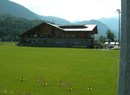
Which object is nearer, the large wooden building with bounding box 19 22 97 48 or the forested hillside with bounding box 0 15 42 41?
the large wooden building with bounding box 19 22 97 48

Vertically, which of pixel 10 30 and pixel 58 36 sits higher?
pixel 10 30

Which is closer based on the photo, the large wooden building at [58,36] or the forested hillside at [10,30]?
the large wooden building at [58,36]

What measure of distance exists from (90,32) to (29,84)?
9108cm

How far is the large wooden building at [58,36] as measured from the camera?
10669 cm

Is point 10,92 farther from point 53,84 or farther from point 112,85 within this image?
point 112,85

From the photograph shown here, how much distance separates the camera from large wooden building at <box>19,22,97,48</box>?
350ft

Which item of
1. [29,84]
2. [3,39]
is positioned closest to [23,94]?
[29,84]

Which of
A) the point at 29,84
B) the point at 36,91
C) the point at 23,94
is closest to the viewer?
the point at 23,94

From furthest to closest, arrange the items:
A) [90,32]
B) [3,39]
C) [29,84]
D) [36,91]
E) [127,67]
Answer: [3,39]
[90,32]
[29,84]
[36,91]
[127,67]

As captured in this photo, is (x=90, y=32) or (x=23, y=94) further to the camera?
(x=90, y=32)

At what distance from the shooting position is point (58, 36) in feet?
362

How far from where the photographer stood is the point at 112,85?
17.4 m

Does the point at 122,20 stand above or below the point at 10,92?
above

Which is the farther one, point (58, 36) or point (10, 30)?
point (10, 30)
